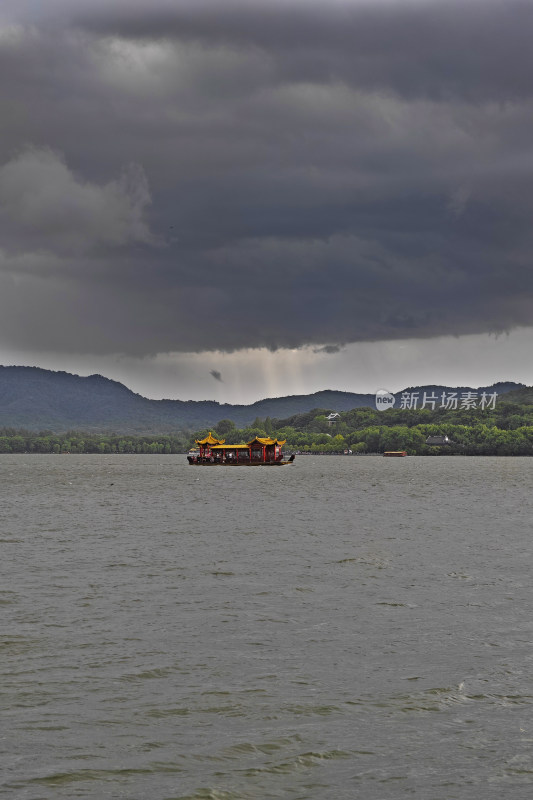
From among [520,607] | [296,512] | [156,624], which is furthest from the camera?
[296,512]

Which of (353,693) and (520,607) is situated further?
(520,607)

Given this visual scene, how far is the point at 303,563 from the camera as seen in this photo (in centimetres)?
4434

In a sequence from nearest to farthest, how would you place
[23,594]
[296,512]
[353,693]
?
[353,693] → [23,594] → [296,512]

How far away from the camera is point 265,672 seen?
23.1 metres

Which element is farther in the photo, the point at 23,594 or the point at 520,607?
the point at 23,594

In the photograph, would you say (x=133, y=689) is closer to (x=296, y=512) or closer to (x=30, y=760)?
(x=30, y=760)

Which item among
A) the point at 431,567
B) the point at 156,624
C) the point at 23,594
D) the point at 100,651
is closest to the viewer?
the point at 100,651

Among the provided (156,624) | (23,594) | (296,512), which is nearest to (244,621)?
(156,624)

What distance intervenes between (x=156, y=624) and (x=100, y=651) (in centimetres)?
409

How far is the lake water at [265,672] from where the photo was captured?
16297 millimetres

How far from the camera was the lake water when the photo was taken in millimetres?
16297

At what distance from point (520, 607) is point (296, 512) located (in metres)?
50.7

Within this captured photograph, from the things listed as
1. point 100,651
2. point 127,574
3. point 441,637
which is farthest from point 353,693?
point 127,574

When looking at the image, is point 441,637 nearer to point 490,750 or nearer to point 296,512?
point 490,750
